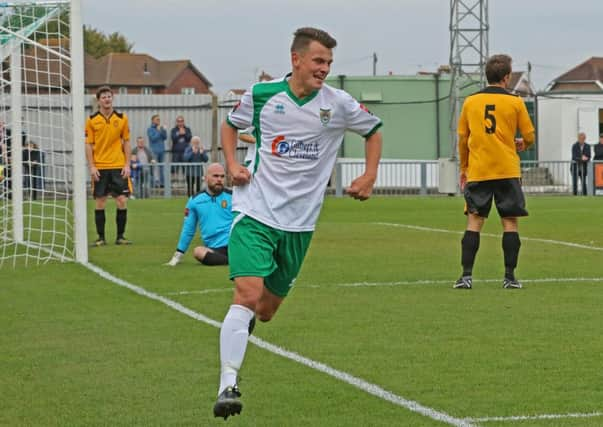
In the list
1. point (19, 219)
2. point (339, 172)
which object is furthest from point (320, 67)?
point (339, 172)

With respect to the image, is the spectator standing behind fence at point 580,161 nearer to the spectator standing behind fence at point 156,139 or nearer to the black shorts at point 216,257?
the spectator standing behind fence at point 156,139

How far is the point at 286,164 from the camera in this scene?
23.7ft

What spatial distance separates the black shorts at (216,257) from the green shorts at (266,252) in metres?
7.64

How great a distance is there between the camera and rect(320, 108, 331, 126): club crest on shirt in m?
7.31

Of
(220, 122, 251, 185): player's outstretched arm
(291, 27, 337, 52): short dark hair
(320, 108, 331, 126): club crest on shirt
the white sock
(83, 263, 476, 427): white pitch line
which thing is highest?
(291, 27, 337, 52): short dark hair

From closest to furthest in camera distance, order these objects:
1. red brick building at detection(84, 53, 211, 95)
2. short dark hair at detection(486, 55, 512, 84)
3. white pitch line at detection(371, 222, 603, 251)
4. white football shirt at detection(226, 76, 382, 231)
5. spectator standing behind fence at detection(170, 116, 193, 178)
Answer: white football shirt at detection(226, 76, 382, 231) → short dark hair at detection(486, 55, 512, 84) → white pitch line at detection(371, 222, 603, 251) → spectator standing behind fence at detection(170, 116, 193, 178) → red brick building at detection(84, 53, 211, 95)

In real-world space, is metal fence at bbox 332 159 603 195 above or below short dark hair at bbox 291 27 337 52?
below

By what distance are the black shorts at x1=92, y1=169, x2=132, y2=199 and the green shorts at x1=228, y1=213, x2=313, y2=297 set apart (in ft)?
36.2

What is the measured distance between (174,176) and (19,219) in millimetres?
19132

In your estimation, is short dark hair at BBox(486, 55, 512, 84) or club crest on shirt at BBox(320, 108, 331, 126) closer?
club crest on shirt at BBox(320, 108, 331, 126)

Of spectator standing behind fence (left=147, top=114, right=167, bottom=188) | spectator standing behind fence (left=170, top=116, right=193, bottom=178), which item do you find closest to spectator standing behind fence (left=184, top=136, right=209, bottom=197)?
spectator standing behind fence (left=170, top=116, right=193, bottom=178)

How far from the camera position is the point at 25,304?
39.0 ft

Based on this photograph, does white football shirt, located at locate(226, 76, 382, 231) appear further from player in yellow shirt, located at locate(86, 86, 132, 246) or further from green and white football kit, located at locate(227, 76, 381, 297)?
player in yellow shirt, located at locate(86, 86, 132, 246)

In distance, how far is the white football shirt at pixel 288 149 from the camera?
717 cm
